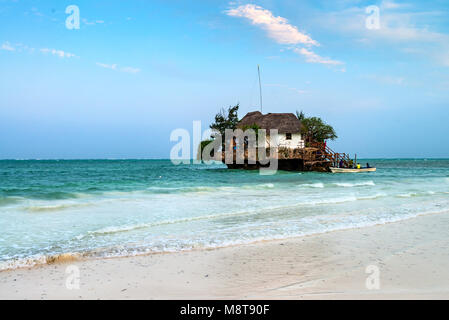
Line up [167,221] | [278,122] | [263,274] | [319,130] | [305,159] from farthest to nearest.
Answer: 1. [319,130]
2. [278,122]
3. [305,159]
4. [167,221]
5. [263,274]

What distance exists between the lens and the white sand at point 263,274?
4.77 m

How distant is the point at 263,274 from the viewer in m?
5.60

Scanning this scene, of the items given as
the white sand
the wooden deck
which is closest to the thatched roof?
the wooden deck

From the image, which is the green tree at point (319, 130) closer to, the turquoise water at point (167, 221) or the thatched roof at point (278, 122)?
the thatched roof at point (278, 122)

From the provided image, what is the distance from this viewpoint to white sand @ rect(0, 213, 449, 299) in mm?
4770

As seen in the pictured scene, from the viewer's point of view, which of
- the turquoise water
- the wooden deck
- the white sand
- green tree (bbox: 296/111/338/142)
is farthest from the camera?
green tree (bbox: 296/111/338/142)

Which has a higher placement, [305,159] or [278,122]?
[278,122]

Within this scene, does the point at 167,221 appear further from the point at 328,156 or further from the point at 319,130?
the point at 319,130

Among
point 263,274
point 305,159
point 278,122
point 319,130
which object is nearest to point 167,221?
point 263,274

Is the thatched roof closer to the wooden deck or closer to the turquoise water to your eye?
the wooden deck

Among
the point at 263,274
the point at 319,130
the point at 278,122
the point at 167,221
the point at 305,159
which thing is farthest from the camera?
the point at 319,130
